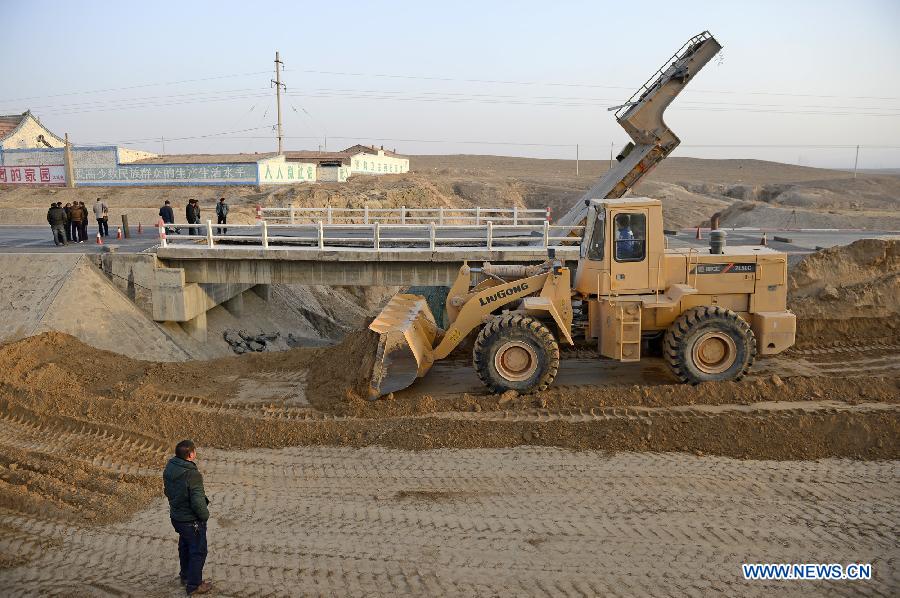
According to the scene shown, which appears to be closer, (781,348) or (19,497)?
(19,497)

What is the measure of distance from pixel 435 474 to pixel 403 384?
2.13 m

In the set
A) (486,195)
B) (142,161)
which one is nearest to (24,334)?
(142,161)

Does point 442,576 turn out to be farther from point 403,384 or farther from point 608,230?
point 608,230

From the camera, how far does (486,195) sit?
47.4 metres

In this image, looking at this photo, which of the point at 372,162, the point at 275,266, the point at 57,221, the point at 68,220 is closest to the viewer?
the point at 275,266

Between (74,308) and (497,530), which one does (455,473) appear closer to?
(497,530)

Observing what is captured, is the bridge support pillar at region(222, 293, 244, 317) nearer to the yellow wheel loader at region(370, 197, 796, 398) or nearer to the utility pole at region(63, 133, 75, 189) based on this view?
the yellow wheel loader at region(370, 197, 796, 398)

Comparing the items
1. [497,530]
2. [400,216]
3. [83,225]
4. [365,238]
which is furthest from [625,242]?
[400,216]

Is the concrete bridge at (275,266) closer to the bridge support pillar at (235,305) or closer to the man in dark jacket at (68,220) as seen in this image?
the bridge support pillar at (235,305)

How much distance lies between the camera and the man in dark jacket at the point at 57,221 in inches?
656

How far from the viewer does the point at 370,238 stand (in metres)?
15.9

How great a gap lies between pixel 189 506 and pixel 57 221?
14509mm

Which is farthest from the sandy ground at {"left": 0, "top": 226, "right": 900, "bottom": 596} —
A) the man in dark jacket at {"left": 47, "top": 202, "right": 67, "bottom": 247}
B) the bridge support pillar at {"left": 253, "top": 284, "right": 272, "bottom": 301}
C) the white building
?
the white building

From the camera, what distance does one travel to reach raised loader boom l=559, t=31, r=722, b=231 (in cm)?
1436
